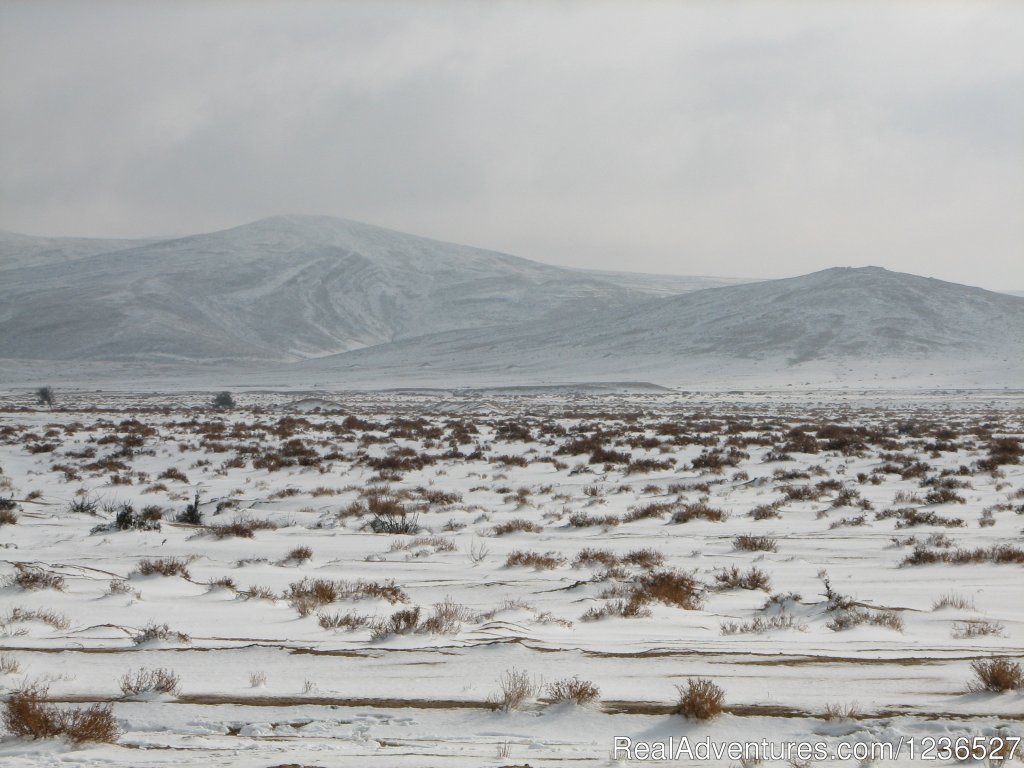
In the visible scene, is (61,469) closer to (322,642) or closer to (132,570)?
(132,570)

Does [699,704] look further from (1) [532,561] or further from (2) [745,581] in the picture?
(1) [532,561]

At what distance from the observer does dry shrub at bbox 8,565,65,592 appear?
7617 millimetres

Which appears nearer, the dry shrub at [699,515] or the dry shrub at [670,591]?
the dry shrub at [670,591]

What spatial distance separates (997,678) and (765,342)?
111554 millimetres

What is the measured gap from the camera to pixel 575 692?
15.7ft

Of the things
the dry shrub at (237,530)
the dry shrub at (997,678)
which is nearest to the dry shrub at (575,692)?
the dry shrub at (997,678)

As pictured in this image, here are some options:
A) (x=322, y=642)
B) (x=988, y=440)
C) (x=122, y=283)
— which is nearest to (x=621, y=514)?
(x=322, y=642)

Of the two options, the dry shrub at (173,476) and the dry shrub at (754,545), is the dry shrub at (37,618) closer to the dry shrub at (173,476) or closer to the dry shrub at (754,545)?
the dry shrub at (754,545)

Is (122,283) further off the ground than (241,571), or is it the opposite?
(122,283)

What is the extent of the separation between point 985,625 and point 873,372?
97450mm

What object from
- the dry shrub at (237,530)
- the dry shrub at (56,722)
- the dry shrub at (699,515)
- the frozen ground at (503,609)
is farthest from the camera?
the dry shrub at (699,515)

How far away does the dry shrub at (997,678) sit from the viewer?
479 cm

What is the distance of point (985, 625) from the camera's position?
6.48m

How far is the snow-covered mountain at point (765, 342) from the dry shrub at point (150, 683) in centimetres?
8973
